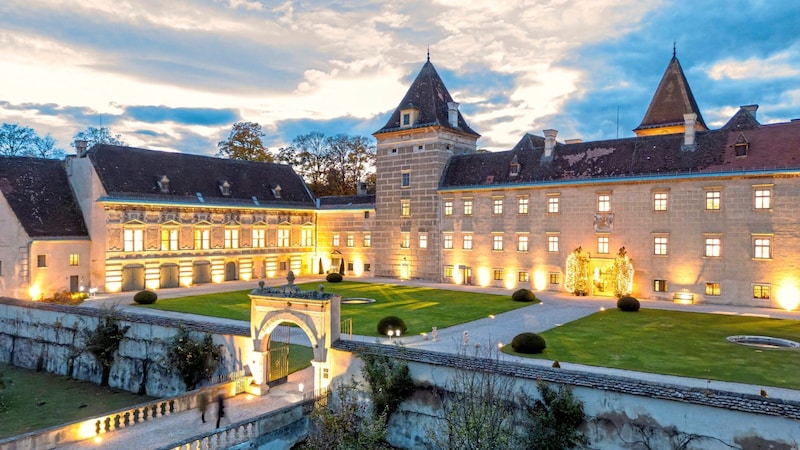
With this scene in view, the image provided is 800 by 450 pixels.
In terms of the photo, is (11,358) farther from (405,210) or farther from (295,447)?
(405,210)

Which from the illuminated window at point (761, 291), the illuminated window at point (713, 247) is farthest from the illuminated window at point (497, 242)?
the illuminated window at point (761, 291)

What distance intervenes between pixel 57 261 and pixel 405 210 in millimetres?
27508

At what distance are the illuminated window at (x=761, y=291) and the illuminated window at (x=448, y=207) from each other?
22.9 metres

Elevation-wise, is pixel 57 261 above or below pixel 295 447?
above

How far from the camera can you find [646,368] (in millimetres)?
19719

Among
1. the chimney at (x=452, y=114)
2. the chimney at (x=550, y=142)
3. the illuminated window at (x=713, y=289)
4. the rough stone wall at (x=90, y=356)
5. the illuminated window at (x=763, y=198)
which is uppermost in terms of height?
the chimney at (x=452, y=114)

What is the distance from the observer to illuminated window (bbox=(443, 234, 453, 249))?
4753 centimetres

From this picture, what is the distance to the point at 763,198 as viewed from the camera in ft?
112

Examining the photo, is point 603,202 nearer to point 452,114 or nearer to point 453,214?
point 453,214

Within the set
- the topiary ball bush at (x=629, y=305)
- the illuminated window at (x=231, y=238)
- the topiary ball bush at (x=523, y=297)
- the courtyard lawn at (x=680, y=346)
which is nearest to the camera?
the courtyard lawn at (x=680, y=346)

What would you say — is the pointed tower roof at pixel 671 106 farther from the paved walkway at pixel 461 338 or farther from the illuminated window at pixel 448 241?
the illuminated window at pixel 448 241

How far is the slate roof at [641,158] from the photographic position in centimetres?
3447

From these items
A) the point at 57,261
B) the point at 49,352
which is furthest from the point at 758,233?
the point at 57,261

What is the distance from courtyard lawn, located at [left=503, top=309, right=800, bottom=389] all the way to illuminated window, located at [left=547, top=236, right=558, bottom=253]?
10.6 m
